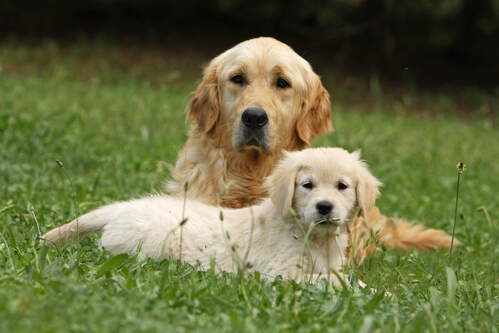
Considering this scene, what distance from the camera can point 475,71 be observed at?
72.7 feet

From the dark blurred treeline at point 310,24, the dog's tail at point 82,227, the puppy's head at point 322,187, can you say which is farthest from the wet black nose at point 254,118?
the dark blurred treeline at point 310,24

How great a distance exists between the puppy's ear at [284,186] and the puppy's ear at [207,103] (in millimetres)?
1206

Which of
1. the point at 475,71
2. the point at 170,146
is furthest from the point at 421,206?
the point at 475,71

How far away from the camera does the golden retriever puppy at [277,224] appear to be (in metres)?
4.92

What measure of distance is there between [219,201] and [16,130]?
4.16 metres

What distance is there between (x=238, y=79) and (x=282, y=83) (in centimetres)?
31

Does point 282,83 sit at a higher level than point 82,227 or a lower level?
higher

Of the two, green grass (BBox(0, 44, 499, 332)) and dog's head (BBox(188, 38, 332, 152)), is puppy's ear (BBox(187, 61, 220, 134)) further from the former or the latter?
green grass (BBox(0, 44, 499, 332))

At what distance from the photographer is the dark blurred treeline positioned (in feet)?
63.7

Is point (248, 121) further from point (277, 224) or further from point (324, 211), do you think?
point (324, 211)

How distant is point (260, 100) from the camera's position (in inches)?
231

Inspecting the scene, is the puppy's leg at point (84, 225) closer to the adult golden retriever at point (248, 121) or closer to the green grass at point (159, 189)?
the green grass at point (159, 189)

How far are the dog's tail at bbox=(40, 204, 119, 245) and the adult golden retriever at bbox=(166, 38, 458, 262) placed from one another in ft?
2.72

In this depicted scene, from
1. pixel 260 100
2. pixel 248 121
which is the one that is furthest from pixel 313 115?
pixel 248 121
